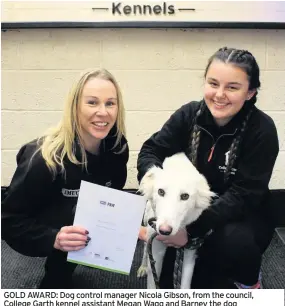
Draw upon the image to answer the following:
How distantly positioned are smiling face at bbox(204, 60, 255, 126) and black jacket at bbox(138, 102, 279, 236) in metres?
0.04

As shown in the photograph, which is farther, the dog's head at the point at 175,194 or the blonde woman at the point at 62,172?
the blonde woman at the point at 62,172

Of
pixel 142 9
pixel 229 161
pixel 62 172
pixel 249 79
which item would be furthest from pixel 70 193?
pixel 142 9

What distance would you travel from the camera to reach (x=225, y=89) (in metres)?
0.84

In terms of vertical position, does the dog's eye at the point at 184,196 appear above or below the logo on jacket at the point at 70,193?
above

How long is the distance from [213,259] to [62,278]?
39 cm

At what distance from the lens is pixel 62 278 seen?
39.8 inches

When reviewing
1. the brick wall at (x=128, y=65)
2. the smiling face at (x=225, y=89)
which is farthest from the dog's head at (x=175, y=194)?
the brick wall at (x=128, y=65)

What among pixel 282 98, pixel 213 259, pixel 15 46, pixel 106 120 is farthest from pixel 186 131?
pixel 15 46

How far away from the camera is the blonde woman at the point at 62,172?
2.90 feet

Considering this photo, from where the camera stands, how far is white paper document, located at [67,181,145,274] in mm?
849

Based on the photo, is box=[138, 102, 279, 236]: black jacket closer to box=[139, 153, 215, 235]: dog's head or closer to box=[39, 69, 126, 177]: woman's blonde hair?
box=[139, 153, 215, 235]: dog's head

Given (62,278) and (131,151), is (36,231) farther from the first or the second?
(131,151)

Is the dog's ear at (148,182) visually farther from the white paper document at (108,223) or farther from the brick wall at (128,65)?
the brick wall at (128,65)

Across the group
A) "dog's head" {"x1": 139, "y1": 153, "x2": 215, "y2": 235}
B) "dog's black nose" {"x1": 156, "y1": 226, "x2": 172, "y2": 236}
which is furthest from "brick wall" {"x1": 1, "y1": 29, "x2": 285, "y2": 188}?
"dog's black nose" {"x1": 156, "y1": 226, "x2": 172, "y2": 236}
